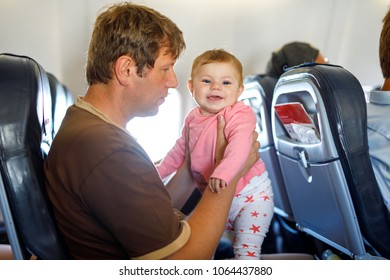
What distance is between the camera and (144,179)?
0.64 m

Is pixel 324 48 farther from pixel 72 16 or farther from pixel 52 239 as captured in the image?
pixel 52 239

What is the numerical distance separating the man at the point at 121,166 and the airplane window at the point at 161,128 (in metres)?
0.89

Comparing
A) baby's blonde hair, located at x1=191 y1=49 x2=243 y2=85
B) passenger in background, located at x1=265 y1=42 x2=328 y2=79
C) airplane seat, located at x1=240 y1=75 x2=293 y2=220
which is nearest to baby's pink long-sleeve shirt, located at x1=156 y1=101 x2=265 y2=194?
baby's blonde hair, located at x1=191 y1=49 x2=243 y2=85

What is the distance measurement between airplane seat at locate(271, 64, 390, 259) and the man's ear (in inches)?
20.2

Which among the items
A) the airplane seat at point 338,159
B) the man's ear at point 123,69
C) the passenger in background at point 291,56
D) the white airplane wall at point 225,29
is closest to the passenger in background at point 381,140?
the airplane seat at point 338,159

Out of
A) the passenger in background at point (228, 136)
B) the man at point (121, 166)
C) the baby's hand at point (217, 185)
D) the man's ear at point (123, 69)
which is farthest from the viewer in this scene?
the passenger in background at point (228, 136)

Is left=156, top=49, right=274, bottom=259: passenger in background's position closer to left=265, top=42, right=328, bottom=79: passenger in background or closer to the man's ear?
the man's ear

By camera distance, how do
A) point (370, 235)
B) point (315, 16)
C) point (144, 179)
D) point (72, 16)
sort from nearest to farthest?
point (144, 179) → point (370, 235) → point (72, 16) → point (315, 16)

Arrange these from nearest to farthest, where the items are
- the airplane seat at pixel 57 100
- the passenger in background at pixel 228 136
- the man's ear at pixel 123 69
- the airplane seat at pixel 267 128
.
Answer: the man's ear at pixel 123 69 < the passenger in background at pixel 228 136 < the airplane seat at pixel 57 100 < the airplane seat at pixel 267 128

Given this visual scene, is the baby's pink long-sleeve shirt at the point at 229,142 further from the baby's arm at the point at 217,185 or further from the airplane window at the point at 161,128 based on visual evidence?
the airplane window at the point at 161,128

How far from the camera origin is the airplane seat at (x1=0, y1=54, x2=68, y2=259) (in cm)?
65

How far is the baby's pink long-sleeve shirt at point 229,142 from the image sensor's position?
91cm

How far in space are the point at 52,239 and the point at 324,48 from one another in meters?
2.02
